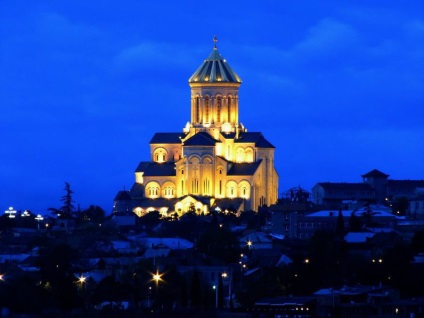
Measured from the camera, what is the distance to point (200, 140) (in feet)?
516

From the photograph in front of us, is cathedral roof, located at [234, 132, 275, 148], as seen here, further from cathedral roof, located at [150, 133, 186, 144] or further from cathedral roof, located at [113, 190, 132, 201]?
cathedral roof, located at [113, 190, 132, 201]

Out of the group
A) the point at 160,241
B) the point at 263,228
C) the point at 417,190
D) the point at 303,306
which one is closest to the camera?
the point at 303,306

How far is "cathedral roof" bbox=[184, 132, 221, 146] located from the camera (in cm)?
15700

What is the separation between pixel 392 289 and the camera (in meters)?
100

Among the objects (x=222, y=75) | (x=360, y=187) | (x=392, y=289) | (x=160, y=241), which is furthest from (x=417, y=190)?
(x=392, y=289)

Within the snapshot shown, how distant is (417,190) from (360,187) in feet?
18.2

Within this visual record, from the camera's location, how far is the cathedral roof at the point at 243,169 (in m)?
156

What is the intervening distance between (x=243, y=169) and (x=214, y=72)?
30.3 ft

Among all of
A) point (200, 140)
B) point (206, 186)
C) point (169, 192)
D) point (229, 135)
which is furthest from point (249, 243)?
point (229, 135)

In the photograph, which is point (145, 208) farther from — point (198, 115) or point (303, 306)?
point (303, 306)

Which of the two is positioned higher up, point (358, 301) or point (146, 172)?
point (146, 172)

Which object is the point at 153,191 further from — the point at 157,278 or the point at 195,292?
the point at 195,292

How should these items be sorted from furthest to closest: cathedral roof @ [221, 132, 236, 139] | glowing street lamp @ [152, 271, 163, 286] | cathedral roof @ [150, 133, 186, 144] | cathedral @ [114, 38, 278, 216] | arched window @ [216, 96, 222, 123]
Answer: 1. cathedral roof @ [150, 133, 186, 144]
2. arched window @ [216, 96, 222, 123]
3. cathedral roof @ [221, 132, 236, 139]
4. cathedral @ [114, 38, 278, 216]
5. glowing street lamp @ [152, 271, 163, 286]

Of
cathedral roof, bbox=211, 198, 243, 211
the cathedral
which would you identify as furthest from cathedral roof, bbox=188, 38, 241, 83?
cathedral roof, bbox=211, 198, 243, 211
